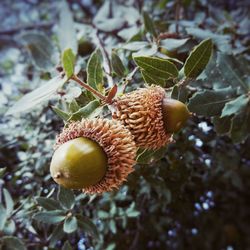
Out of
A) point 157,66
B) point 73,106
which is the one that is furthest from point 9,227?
point 157,66

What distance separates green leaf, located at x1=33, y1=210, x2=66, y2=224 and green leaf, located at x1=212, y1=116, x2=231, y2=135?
24.8 inches

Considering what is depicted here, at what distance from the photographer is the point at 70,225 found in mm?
1419

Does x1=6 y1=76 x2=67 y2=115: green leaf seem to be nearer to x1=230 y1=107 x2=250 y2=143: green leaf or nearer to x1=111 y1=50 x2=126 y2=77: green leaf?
x1=111 y1=50 x2=126 y2=77: green leaf

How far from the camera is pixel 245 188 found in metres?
2.51

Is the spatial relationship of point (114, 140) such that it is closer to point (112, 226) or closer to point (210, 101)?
point (210, 101)

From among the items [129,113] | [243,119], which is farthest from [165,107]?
[243,119]

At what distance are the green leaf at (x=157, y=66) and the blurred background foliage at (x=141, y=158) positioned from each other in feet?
0.15

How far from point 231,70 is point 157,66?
329mm

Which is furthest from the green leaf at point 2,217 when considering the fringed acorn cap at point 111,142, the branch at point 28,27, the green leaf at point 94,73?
the branch at point 28,27

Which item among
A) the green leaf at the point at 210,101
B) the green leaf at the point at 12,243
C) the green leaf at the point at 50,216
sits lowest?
the green leaf at the point at 12,243

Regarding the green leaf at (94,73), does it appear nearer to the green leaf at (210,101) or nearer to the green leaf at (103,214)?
the green leaf at (210,101)

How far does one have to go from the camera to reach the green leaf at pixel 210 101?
4.43 ft

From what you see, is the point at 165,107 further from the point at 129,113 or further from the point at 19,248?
the point at 19,248

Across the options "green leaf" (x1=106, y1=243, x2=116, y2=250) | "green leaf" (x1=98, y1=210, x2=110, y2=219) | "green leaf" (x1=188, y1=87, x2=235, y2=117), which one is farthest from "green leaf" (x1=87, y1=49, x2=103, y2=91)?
"green leaf" (x1=106, y1=243, x2=116, y2=250)
